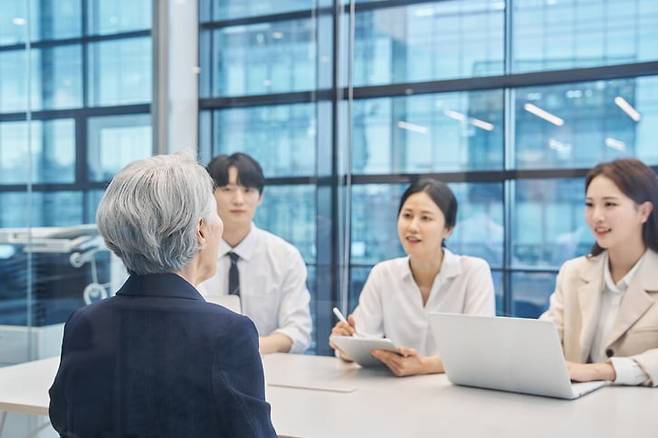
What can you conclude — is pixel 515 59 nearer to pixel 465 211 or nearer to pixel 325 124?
pixel 465 211

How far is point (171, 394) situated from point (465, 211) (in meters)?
3.90

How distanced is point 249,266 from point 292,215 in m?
1.73

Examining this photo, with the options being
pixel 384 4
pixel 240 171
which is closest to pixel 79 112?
pixel 240 171

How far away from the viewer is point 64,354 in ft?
4.73

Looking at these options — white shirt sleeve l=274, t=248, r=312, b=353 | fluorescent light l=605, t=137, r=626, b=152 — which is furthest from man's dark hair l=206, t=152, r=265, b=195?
fluorescent light l=605, t=137, r=626, b=152

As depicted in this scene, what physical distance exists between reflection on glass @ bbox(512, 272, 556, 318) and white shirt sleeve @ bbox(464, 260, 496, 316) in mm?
1884

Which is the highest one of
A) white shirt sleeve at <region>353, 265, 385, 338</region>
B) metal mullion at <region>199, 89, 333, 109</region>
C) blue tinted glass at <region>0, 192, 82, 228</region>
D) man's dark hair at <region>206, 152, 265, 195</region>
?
metal mullion at <region>199, 89, 333, 109</region>

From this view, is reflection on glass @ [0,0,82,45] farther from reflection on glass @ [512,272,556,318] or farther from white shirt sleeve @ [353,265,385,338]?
reflection on glass @ [512,272,556,318]

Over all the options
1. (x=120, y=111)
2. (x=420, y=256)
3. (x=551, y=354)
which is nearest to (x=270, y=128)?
(x=120, y=111)

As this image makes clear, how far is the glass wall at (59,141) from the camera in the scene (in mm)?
3781

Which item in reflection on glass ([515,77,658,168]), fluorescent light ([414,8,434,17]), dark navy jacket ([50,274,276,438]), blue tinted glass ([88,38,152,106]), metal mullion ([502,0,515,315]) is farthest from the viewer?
fluorescent light ([414,8,434,17])

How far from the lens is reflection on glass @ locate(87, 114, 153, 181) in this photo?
441 cm

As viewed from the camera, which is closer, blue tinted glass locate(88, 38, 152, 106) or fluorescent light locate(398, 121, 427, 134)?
blue tinted glass locate(88, 38, 152, 106)

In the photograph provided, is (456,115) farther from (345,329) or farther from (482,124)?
(345,329)
